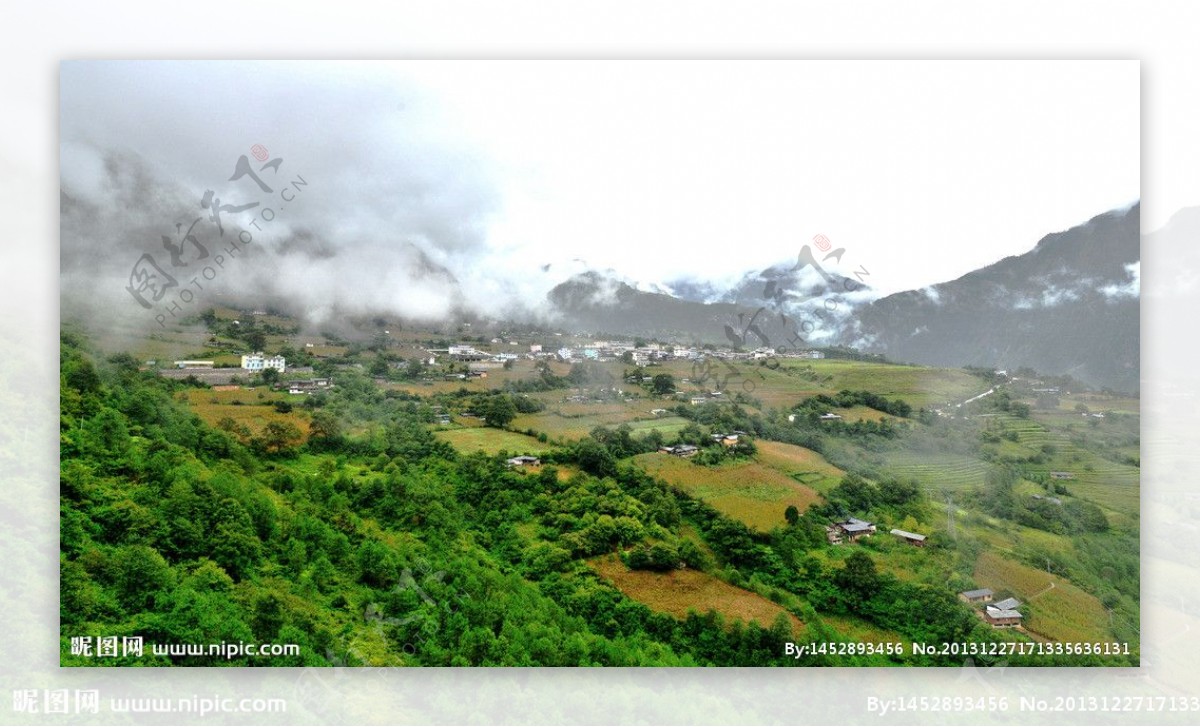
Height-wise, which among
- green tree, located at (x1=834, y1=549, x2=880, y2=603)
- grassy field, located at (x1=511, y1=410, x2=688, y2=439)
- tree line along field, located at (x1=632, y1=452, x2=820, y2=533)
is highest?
grassy field, located at (x1=511, y1=410, x2=688, y2=439)

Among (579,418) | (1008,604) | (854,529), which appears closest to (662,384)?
(579,418)

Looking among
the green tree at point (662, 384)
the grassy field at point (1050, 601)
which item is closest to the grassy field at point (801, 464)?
the green tree at point (662, 384)

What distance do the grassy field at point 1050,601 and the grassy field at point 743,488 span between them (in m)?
1.49

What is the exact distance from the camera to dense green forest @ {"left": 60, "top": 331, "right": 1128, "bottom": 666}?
14.0 ft

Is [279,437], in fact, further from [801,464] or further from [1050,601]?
[1050,601]

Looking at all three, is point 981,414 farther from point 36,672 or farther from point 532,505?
point 36,672

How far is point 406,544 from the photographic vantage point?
466 cm

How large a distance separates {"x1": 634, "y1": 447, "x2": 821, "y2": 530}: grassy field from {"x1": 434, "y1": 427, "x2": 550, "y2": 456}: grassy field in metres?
1.02

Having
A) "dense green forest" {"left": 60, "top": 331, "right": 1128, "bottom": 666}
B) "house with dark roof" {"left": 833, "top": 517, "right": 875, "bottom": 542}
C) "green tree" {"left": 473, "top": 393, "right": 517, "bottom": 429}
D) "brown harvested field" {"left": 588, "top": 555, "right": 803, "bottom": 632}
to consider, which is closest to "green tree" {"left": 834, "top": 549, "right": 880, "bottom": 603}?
"dense green forest" {"left": 60, "top": 331, "right": 1128, "bottom": 666}

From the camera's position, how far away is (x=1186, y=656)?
4262mm

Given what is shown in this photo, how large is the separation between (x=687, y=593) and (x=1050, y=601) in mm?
2795

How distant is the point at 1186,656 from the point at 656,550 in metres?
4.05

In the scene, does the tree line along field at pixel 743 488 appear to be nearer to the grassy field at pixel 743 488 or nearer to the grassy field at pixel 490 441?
the grassy field at pixel 743 488

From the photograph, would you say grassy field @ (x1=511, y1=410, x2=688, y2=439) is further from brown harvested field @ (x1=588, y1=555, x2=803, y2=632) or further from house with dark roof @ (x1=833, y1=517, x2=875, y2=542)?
house with dark roof @ (x1=833, y1=517, x2=875, y2=542)
